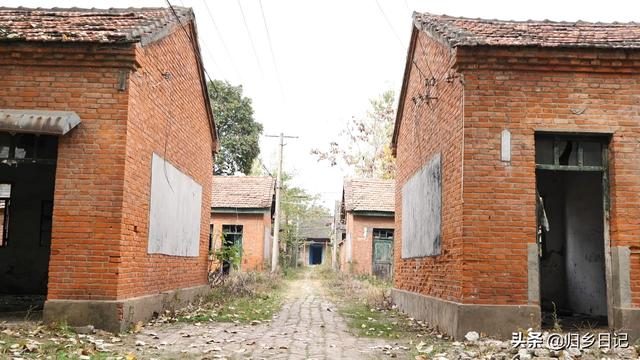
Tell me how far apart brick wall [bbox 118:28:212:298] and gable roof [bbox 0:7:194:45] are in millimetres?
310

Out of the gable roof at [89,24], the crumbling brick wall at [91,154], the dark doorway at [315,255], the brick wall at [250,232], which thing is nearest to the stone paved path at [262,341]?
the crumbling brick wall at [91,154]

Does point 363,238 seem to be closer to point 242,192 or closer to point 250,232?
point 250,232

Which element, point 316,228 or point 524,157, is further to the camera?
point 316,228

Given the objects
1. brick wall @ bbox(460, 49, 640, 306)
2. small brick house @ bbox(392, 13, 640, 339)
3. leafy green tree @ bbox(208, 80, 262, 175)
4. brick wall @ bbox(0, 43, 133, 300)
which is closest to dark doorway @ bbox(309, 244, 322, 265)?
leafy green tree @ bbox(208, 80, 262, 175)

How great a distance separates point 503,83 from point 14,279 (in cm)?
1239

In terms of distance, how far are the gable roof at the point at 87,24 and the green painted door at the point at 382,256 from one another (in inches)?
740

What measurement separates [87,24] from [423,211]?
6931 millimetres

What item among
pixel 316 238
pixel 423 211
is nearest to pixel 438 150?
pixel 423 211

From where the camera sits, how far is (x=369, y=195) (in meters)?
30.4

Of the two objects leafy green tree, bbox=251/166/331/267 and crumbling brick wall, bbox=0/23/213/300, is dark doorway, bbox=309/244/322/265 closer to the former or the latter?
leafy green tree, bbox=251/166/331/267

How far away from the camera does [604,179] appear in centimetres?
901

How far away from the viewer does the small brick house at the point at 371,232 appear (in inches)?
1148

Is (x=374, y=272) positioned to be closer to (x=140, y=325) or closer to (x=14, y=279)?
(x=14, y=279)

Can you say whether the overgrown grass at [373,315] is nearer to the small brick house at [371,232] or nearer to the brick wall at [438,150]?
the brick wall at [438,150]
